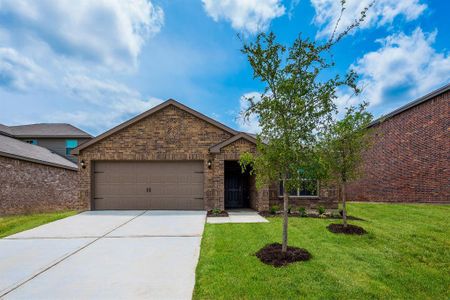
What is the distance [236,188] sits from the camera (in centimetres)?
1370

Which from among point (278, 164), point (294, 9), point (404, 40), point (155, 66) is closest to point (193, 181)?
point (155, 66)

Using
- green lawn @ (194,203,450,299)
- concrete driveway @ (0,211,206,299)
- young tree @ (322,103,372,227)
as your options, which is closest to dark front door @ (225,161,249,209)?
concrete driveway @ (0,211,206,299)

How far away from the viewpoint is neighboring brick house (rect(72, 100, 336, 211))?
11961 millimetres

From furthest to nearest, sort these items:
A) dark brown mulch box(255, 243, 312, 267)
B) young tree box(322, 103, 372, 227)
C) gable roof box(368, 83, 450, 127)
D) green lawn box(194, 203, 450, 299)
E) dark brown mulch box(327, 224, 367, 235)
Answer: gable roof box(368, 83, 450, 127) < young tree box(322, 103, 372, 227) < dark brown mulch box(327, 224, 367, 235) < dark brown mulch box(255, 243, 312, 267) < green lawn box(194, 203, 450, 299)

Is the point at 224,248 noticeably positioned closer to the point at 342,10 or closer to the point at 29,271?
the point at 29,271

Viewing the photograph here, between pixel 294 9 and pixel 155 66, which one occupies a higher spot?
pixel 294 9

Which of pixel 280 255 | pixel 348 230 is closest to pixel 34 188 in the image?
pixel 280 255

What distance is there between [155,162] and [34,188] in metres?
8.55

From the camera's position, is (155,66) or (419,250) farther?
(155,66)

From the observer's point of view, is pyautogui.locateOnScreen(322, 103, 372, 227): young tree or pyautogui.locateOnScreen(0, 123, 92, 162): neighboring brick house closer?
pyautogui.locateOnScreen(322, 103, 372, 227): young tree

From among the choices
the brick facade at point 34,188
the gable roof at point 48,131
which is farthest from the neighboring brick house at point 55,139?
the brick facade at point 34,188

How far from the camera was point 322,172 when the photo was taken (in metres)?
5.27

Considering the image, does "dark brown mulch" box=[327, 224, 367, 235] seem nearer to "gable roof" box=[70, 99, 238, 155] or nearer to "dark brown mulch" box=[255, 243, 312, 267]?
"dark brown mulch" box=[255, 243, 312, 267]

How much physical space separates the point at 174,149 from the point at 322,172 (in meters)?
8.14
